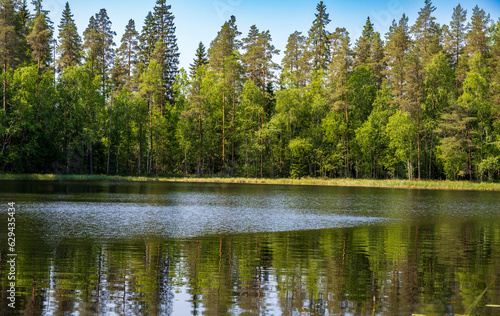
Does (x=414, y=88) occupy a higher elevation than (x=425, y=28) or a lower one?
lower

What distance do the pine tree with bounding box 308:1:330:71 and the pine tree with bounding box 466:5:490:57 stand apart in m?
23.6

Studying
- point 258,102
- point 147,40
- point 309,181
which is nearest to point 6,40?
point 147,40

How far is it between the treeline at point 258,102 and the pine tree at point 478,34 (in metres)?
0.20

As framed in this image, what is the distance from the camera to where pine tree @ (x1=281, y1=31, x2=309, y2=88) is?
83.4 meters

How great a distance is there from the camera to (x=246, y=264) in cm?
1380

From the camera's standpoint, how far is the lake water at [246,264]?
942 cm

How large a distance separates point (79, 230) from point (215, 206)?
13.8 metres

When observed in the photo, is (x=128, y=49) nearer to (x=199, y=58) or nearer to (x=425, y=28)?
(x=199, y=58)

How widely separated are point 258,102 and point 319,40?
1756cm

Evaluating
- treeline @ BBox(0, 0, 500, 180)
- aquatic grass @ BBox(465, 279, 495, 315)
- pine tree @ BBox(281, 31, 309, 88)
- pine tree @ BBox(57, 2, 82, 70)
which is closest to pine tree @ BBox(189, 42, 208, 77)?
treeline @ BBox(0, 0, 500, 180)

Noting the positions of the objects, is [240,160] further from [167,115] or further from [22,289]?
[22,289]

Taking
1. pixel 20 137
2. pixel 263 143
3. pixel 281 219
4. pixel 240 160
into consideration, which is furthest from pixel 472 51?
pixel 20 137

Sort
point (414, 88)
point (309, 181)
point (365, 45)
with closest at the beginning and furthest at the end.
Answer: point (414, 88), point (309, 181), point (365, 45)

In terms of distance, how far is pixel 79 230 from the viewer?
20.1 m
